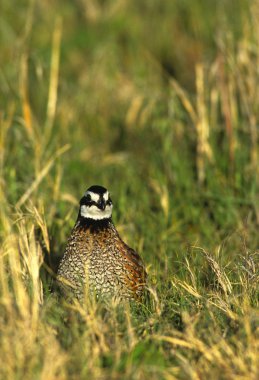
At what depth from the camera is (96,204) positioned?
487 cm

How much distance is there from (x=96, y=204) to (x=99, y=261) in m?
0.37

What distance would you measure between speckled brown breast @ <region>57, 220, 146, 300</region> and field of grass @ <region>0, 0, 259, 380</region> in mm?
142

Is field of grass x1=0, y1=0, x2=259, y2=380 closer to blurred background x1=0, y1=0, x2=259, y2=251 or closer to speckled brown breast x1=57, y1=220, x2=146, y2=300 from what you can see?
blurred background x1=0, y1=0, x2=259, y2=251

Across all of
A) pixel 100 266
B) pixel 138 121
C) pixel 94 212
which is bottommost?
pixel 100 266

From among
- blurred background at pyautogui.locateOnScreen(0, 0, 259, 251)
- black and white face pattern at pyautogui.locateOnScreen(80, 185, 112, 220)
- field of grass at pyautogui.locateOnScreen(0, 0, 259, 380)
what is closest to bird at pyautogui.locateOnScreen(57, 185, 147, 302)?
black and white face pattern at pyautogui.locateOnScreen(80, 185, 112, 220)

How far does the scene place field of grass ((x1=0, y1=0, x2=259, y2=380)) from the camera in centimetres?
367

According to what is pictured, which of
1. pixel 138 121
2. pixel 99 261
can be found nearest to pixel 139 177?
pixel 138 121

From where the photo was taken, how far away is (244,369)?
11.2 ft

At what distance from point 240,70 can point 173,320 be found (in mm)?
3355

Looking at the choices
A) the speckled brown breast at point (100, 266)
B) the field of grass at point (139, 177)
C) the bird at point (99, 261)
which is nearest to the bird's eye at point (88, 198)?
the bird at point (99, 261)

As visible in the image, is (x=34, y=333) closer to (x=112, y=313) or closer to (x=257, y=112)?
(x=112, y=313)

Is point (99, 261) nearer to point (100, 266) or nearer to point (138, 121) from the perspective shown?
point (100, 266)

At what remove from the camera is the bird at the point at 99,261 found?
Answer: 4.64 meters

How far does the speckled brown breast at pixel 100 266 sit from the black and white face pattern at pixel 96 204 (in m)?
0.06
